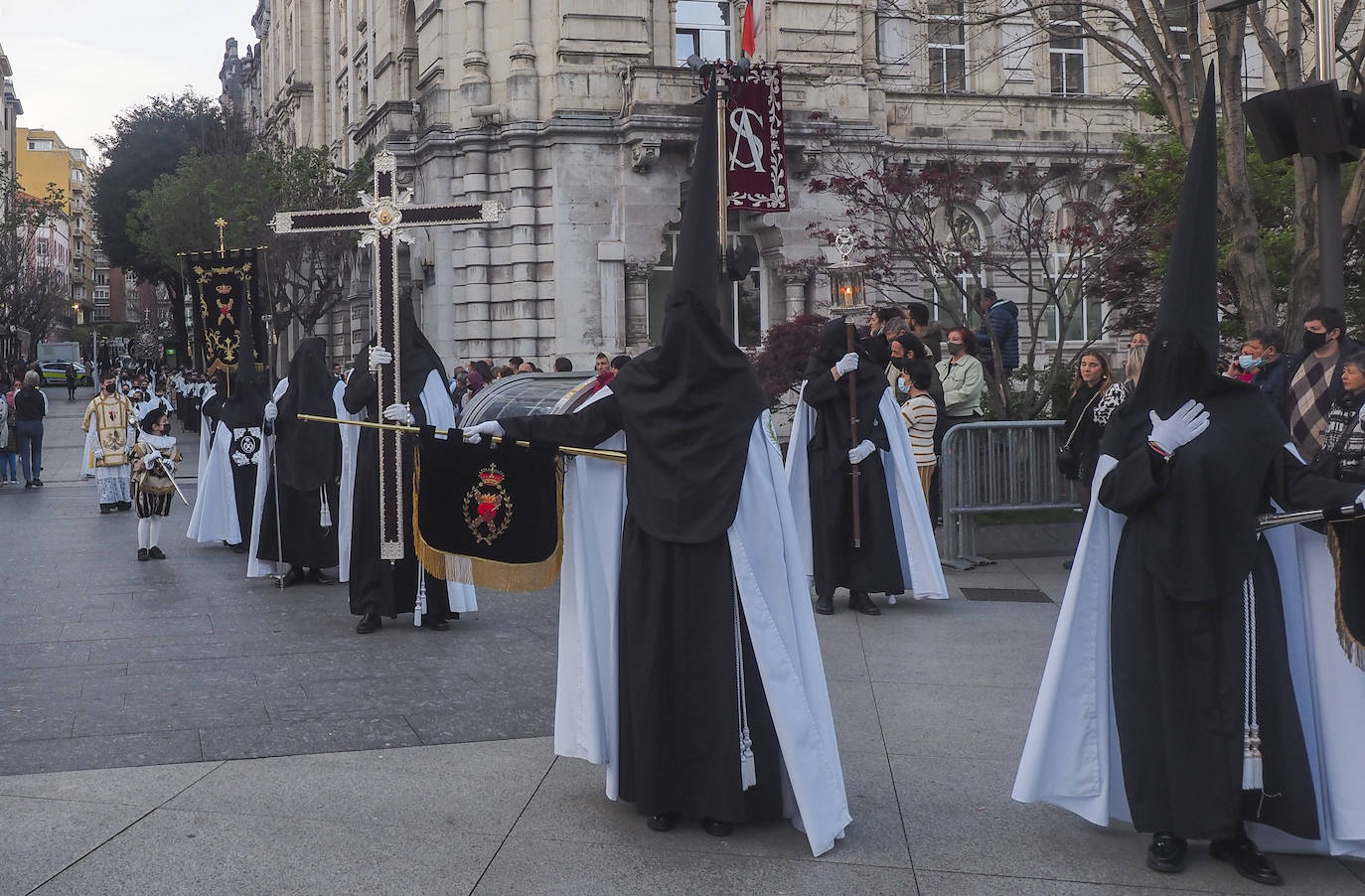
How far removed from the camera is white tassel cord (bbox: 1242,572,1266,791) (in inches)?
180

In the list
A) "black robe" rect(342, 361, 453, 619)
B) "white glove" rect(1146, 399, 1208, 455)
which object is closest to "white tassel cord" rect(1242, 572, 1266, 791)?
"white glove" rect(1146, 399, 1208, 455)

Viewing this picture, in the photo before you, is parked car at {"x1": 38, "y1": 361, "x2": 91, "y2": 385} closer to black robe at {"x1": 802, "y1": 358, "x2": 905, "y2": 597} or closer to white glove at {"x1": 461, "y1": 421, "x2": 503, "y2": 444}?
black robe at {"x1": 802, "y1": 358, "x2": 905, "y2": 597}

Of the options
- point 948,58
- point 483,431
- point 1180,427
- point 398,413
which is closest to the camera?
point 1180,427

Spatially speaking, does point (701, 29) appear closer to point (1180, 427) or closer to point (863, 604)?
point (863, 604)

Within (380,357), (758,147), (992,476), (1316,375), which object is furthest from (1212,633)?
(758,147)

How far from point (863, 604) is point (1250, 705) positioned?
16.7 ft

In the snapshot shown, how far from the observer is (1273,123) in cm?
845

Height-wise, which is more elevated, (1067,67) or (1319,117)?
(1067,67)

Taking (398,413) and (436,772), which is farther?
(398,413)

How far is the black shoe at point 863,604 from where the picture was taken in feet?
31.5

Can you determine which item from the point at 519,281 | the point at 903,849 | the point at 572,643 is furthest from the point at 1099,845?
the point at 519,281

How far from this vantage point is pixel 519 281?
85.2ft

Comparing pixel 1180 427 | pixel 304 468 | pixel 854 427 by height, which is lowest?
pixel 304 468

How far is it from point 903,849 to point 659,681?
1006 millimetres
